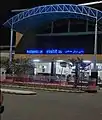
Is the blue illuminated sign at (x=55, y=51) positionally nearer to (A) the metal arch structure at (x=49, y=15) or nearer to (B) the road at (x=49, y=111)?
(A) the metal arch structure at (x=49, y=15)

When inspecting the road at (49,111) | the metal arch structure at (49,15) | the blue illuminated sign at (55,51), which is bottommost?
the road at (49,111)

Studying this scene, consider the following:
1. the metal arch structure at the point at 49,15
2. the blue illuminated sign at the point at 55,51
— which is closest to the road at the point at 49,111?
the metal arch structure at the point at 49,15

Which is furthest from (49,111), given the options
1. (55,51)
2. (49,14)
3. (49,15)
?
(55,51)

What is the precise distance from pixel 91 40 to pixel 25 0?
61.0 ft

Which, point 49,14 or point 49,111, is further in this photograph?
point 49,14

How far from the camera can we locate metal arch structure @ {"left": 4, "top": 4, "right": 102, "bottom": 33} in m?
55.5

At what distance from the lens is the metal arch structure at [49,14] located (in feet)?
182

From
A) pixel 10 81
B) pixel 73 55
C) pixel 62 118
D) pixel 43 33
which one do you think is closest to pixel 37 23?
pixel 43 33

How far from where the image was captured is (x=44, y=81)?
4481cm

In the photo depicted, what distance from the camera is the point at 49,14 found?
60.0 meters

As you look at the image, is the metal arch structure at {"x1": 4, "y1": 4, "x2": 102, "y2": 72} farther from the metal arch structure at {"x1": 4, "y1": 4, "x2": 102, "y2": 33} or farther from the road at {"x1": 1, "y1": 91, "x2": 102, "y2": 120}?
the road at {"x1": 1, "y1": 91, "x2": 102, "y2": 120}

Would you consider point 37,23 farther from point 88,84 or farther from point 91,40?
point 88,84

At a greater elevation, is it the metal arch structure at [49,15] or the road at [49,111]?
the metal arch structure at [49,15]

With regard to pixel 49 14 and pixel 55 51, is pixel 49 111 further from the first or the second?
pixel 55 51
